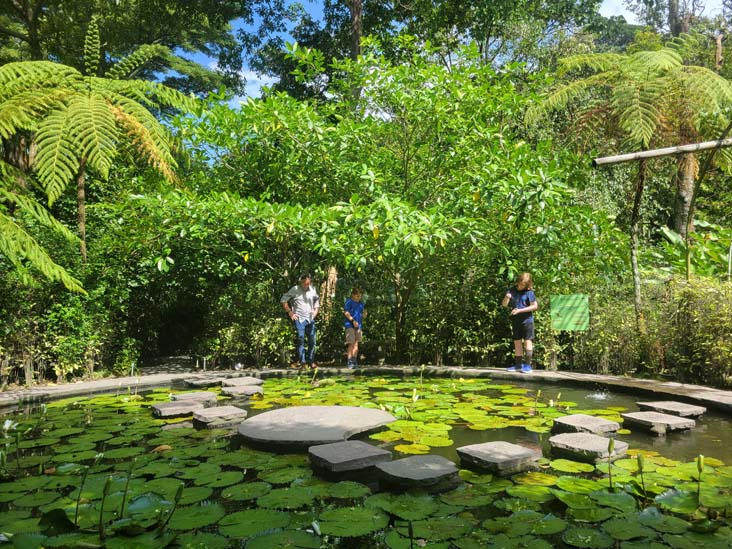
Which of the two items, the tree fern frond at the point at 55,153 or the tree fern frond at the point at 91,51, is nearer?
the tree fern frond at the point at 55,153

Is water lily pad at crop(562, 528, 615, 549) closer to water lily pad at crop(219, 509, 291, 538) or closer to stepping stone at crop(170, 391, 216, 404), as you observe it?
water lily pad at crop(219, 509, 291, 538)

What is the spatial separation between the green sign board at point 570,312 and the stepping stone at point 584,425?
123 inches

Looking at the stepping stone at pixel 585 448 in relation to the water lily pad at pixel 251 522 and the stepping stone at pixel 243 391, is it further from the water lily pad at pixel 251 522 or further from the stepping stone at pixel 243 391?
the stepping stone at pixel 243 391

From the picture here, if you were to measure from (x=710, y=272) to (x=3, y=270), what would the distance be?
10176 mm

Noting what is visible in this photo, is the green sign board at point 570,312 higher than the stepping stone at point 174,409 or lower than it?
higher

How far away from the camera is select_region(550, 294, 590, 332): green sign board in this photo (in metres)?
6.99

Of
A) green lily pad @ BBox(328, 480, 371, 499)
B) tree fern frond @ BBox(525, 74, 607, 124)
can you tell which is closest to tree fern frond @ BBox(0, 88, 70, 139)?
green lily pad @ BBox(328, 480, 371, 499)

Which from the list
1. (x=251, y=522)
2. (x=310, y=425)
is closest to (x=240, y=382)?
(x=310, y=425)

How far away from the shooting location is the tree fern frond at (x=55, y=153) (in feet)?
14.5

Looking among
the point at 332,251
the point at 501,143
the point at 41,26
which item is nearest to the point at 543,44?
the point at 501,143

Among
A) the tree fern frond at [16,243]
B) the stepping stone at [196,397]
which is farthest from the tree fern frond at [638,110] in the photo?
the tree fern frond at [16,243]

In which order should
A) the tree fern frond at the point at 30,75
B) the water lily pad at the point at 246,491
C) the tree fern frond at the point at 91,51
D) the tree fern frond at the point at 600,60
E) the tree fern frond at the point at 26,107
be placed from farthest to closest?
the tree fern frond at the point at 600,60, the tree fern frond at the point at 91,51, the tree fern frond at the point at 30,75, the tree fern frond at the point at 26,107, the water lily pad at the point at 246,491

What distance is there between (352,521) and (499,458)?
1.12 m

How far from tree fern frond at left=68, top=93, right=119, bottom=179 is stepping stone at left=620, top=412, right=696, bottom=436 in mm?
4913
